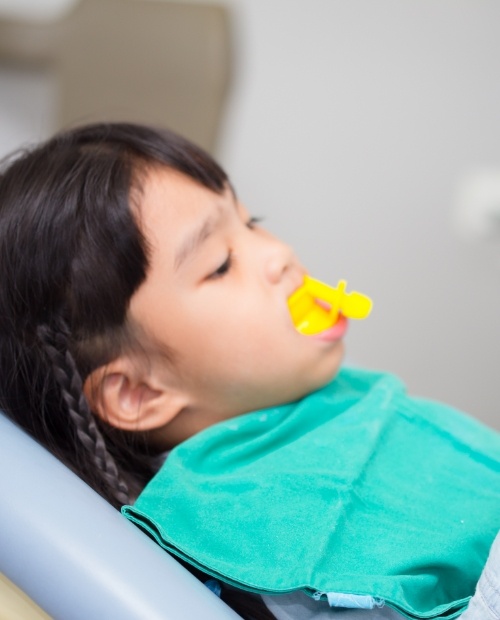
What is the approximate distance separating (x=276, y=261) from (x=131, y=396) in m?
0.21

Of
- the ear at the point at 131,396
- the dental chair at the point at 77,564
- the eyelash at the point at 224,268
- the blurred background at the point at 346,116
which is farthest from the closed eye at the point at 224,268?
the blurred background at the point at 346,116

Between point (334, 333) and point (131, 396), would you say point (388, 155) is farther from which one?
A: point (131, 396)

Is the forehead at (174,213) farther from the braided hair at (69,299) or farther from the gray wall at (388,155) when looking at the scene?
the gray wall at (388,155)

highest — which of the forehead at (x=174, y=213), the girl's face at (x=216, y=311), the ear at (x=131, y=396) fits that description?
the forehead at (x=174, y=213)

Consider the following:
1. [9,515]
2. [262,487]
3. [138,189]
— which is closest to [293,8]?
[138,189]

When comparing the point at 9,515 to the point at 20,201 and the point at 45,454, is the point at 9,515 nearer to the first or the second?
the point at 45,454

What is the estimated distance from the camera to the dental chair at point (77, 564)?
0.57 meters

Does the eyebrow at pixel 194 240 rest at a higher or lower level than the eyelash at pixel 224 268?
higher

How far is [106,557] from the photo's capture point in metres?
0.59

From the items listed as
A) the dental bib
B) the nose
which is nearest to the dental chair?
the dental bib

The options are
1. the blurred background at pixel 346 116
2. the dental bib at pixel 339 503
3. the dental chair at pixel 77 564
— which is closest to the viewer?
the dental chair at pixel 77 564

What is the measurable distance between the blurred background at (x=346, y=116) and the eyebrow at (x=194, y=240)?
29.9 inches

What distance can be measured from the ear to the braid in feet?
0.08

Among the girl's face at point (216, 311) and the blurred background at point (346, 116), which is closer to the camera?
the girl's face at point (216, 311)
